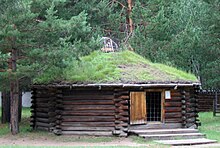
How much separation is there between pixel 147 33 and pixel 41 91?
11.6 m

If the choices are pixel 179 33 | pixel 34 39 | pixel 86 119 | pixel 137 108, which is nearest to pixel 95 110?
pixel 86 119

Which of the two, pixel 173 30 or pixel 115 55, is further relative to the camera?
pixel 173 30

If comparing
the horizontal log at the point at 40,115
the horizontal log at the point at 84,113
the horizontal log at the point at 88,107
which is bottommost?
the horizontal log at the point at 40,115

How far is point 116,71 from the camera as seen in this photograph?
2252 cm

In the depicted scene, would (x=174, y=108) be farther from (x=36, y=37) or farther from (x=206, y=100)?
(x=206, y=100)

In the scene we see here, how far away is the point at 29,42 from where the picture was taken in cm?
2062

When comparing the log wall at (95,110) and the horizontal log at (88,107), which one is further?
the horizontal log at (88,107)

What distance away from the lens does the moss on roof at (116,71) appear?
21.7m

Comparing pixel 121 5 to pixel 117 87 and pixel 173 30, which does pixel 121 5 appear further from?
pixel 117 87

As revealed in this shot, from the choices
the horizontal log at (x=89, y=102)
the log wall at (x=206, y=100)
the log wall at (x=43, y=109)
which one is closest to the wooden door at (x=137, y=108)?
the horizontal log at (x=89, y=102)

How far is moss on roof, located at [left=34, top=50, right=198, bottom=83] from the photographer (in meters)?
21.7

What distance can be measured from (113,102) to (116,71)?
Answer: 177 centimetres

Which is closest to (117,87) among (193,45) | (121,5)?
(193,45)

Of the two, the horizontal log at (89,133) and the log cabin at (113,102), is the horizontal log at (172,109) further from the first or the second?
the horizontal log at (89,133)
